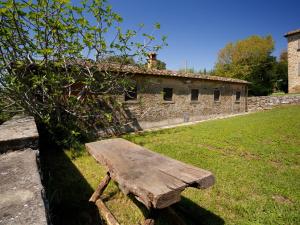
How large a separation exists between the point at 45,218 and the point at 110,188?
2690 millimetres

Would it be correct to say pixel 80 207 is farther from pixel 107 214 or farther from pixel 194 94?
pixel 194 94

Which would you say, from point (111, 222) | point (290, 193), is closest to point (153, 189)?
point (111, 222)

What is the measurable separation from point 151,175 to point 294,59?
27315 mm

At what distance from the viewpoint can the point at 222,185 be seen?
381cm

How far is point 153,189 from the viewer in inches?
65.1

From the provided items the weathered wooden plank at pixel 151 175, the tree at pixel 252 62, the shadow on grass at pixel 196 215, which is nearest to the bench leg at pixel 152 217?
the weathered wooden plank at pixel 151 175

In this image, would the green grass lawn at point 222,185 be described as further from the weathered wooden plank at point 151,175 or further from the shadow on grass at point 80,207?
the weathered wooden plank at point 151,175

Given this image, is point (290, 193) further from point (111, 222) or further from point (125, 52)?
point (125, 52)

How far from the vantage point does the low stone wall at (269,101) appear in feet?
58.3

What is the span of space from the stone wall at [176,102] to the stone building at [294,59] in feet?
37.9

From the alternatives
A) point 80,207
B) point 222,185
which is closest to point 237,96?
point 222,185

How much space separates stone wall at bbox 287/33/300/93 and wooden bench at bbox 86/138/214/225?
26128 mm

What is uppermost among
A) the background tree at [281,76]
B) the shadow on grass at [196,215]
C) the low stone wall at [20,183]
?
the background tree at [281,76]

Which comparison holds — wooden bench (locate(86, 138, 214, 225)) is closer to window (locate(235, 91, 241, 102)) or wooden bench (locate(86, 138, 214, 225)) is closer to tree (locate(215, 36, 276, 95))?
window (locate(235, 91, 241, 102))
